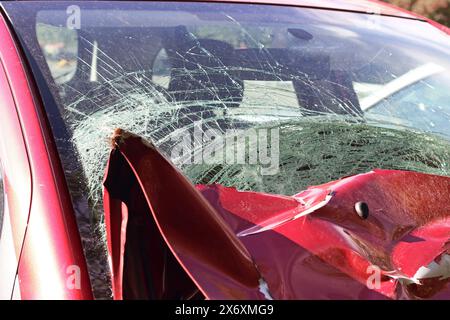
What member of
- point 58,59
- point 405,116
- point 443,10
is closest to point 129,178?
point 58,59

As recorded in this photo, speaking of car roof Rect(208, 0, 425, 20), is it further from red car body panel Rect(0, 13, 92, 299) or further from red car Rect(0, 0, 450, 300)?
red car body panel Rect(0, 13, 92, 299)

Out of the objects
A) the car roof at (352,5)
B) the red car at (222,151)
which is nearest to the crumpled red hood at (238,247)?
the red car at (222,151)

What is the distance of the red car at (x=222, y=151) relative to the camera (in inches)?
58.1

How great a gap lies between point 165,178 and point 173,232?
105 millimetres

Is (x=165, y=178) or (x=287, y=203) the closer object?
(x=165, y=178)

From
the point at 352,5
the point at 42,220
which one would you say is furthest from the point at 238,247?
the point at 352,5

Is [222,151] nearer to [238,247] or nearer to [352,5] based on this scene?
[238,247]

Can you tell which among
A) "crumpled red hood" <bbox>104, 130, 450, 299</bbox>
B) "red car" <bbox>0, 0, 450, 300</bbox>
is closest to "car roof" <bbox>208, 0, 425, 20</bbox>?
"red car" <bbox>0, 0, 450, 300</bbox>

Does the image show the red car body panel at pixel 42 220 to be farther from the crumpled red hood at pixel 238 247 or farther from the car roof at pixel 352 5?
the car roof at pixel 352 5

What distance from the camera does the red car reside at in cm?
148

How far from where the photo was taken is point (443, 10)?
27.7ft

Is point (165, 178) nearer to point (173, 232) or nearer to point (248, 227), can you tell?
point (173, 232)
